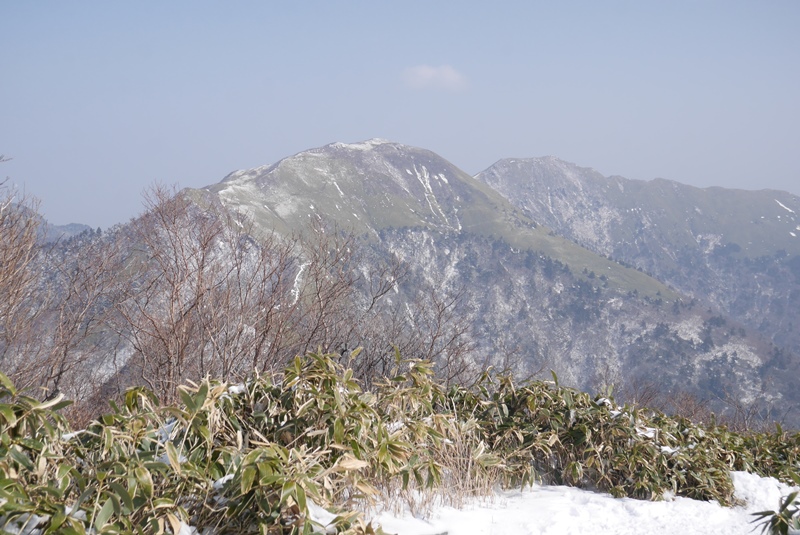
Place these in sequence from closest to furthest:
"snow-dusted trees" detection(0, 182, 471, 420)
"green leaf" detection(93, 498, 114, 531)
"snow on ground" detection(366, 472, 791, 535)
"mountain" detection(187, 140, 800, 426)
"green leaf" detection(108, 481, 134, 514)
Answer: "green leaf" detection(93, 498, 114, 531)
"green leaf" detection(108, 481, 134, 514)
"snow on ground" detection(366, 472, 791, 535)
"snow-dusted trees" detection(0, 182, 471, 420)
"mountain" detection(187, 140, 800, 426)

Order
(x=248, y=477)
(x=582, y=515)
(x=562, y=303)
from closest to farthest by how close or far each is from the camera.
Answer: (x=248, y=477)
(x=582, y=515)
(x=562, y=303)

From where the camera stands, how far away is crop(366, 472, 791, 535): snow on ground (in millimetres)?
3929

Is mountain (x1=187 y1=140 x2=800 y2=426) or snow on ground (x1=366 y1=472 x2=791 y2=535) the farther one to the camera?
mountain (x1=187 y1=140 x2=800 y2=426)

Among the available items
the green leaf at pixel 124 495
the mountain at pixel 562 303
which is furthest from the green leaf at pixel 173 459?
the mountain at pixel 562 303

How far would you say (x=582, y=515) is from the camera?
4.36 m

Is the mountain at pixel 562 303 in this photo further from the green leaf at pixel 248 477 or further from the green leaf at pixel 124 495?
the green leaf at pixel 124 495

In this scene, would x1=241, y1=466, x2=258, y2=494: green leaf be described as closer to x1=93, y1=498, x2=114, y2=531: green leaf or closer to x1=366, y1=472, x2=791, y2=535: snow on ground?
x1=93, y1=498, x2=114, y2=531: green leaf

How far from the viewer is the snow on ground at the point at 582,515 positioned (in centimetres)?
393

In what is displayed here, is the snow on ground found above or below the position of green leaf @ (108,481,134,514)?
below

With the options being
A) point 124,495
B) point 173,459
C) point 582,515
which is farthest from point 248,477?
point 582,515

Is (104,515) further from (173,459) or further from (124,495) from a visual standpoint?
(173,459)

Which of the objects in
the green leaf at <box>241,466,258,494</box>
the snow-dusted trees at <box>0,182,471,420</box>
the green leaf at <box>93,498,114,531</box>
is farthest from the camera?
the snow-dusted trees at <box>0,182,471,420</box>

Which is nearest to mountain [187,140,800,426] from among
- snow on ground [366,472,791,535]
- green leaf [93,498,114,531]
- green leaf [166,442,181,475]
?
snow on ground [366,472,791,535]

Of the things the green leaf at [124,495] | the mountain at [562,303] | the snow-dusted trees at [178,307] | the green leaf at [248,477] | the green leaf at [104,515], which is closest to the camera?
the green leaf at [104,515]
